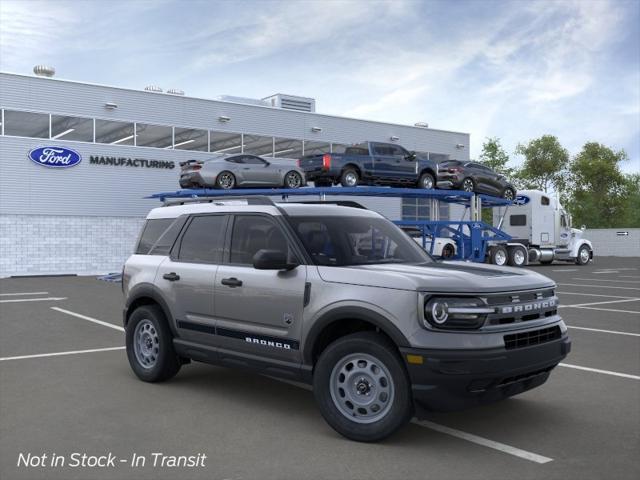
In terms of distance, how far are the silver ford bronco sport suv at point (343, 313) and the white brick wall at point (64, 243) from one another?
74.6ft

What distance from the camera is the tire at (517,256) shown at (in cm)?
3069

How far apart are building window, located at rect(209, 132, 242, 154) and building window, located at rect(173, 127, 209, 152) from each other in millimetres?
355

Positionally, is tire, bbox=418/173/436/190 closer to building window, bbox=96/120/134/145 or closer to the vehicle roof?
building window, bbox=96/120/134/145

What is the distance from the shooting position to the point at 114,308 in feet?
46.6

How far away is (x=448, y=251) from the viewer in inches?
1048

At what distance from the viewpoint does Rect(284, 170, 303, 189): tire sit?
24.6 metres

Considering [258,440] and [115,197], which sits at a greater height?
[115,197]

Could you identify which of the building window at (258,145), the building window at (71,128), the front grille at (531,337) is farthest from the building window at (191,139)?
the front grille at (531,337)

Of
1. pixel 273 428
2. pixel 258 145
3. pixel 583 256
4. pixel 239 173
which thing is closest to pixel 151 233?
pixel 273 428

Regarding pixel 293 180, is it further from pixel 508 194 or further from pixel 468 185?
pixel 508 194

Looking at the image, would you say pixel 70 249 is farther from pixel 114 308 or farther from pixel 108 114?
pixel 114 308

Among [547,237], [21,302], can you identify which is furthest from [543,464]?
[547,237]

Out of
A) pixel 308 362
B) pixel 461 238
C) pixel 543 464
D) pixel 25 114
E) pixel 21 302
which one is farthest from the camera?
pixel 25 114

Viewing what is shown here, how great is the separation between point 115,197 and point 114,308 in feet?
54.1
